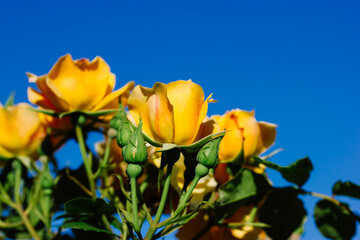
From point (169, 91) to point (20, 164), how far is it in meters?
0.57

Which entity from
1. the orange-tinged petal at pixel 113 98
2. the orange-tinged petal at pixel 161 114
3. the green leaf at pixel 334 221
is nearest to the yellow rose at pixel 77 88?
the orange-tinged petal at pixel 113 98

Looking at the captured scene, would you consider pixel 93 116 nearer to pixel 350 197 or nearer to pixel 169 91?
pixel 169 91

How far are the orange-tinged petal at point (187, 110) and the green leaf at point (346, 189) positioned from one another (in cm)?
47

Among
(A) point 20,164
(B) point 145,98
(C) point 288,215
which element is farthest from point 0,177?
(C) point 288,215

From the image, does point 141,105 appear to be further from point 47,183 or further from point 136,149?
point 47,183

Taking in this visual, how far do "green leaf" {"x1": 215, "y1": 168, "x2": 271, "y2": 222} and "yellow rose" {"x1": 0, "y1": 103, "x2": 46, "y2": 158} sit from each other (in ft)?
1.60

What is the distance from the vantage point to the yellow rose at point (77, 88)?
3.09 feet

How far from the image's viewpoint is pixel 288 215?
103cm

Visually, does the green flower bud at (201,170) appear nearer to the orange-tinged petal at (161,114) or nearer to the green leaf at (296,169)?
the orange-tinged petal at (161,114)

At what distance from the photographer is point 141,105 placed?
2.31ft

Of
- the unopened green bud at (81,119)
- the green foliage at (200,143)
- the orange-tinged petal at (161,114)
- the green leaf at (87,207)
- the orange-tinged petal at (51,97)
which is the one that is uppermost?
the orange-tinged petal at (51,97)

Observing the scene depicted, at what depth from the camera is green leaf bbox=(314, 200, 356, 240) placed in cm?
100

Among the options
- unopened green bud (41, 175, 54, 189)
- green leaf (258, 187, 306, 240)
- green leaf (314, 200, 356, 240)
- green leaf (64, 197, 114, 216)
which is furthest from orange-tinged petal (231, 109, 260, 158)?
unopened green bud (41, 175, 54, 189)

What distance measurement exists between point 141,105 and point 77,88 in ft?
1.01
